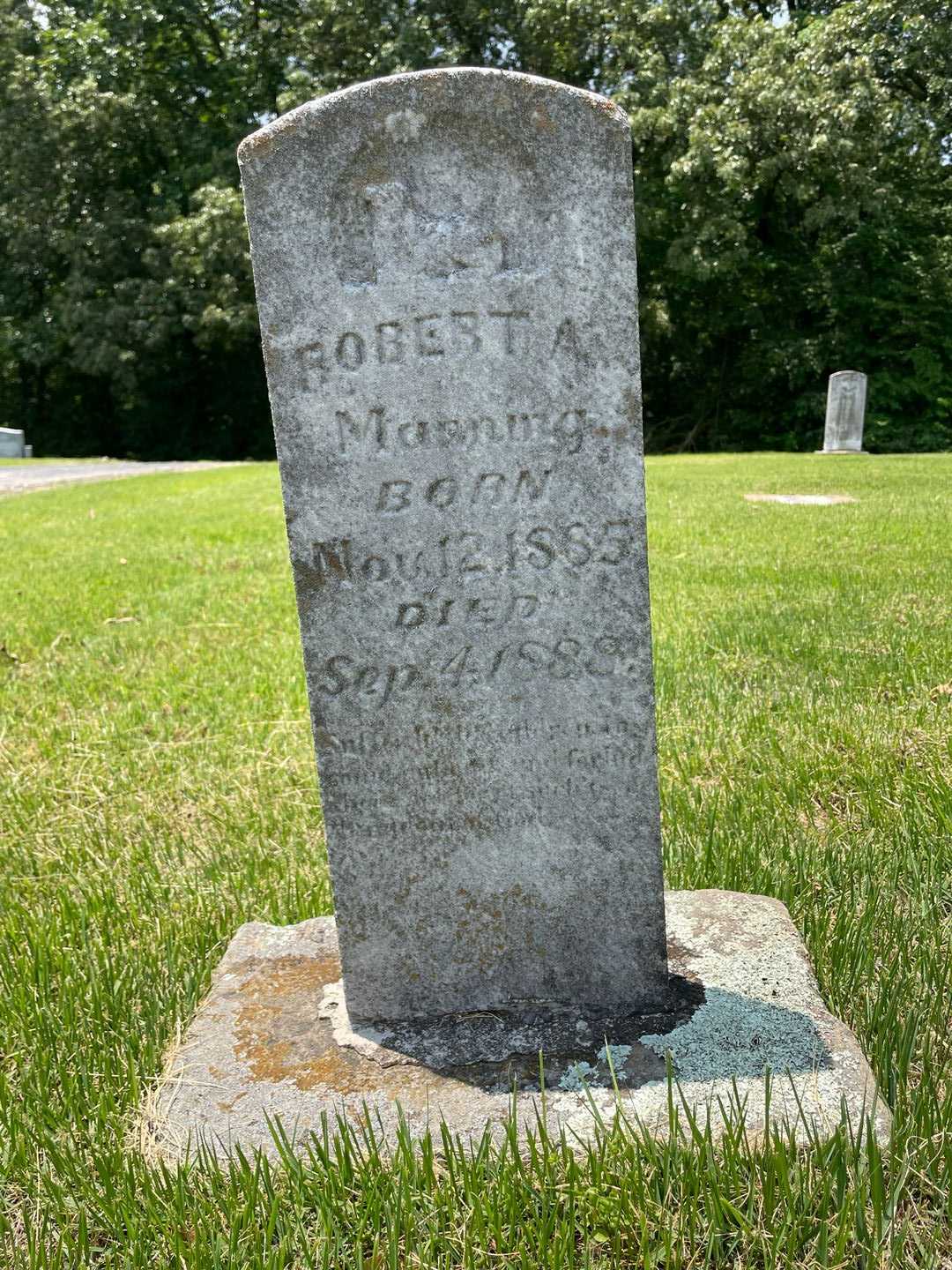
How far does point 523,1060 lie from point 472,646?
82cm

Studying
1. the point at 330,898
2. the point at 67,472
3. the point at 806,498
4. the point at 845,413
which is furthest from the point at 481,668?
the point at 67,472

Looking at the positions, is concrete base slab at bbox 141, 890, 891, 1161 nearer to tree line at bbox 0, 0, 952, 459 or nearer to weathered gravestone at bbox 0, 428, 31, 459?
tree line at bbox 0, 0, 952, 459

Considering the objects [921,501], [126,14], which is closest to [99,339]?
[126,14]

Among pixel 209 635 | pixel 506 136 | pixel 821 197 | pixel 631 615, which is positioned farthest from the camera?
pixel 821 197

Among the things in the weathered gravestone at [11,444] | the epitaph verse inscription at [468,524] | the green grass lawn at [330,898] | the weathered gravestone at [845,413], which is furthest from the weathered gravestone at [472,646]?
the weathered gravestone at [11,444]

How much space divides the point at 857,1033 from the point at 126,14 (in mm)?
30143

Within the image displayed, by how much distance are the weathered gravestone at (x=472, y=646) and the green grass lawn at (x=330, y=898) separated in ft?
0.45

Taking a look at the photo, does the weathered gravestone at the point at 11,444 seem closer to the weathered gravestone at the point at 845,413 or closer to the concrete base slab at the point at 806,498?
the weathered gravestone at the point at 845,413

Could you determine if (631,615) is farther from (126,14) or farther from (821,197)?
(126,14)

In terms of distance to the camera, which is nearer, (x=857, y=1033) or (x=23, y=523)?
(x=857, y=1033)

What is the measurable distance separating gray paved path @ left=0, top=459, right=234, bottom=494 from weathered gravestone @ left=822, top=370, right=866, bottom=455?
11.5m


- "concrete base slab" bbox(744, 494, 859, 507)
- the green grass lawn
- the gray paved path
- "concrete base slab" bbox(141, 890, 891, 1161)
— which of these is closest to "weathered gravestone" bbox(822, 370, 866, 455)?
"concrete base slab" bbox(744, 494, 859, 507)

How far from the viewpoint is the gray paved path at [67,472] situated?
16984mm

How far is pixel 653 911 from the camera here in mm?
2275
